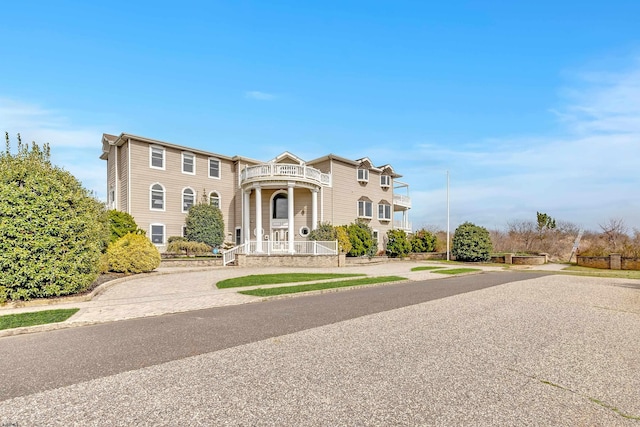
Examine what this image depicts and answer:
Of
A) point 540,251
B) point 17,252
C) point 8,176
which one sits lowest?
point 540,251

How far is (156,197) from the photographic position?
1000 inches

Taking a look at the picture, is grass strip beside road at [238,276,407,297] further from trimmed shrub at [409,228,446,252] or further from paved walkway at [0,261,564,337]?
trimmed shrub at [409,228,446,252]

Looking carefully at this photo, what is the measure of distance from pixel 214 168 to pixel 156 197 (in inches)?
216

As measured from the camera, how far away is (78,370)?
4633 mm

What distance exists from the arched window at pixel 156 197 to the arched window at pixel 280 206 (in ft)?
28.4

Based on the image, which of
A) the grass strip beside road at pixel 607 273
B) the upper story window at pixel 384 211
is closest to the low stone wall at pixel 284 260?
the upper story window at pixel 384 211

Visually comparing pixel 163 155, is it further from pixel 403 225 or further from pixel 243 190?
pixel 403 225

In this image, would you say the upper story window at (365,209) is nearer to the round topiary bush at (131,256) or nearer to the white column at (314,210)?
the white column at (314,210)

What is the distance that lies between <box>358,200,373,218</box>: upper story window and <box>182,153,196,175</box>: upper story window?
15.0 metres

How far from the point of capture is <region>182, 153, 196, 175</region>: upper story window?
27.2m

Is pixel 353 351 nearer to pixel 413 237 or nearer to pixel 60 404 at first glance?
pixel 60 404

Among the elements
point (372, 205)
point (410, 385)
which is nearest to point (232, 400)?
point (410, 385)

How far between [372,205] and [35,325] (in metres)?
28.9

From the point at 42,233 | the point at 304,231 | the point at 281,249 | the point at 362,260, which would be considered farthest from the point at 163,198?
the point at 42,233
